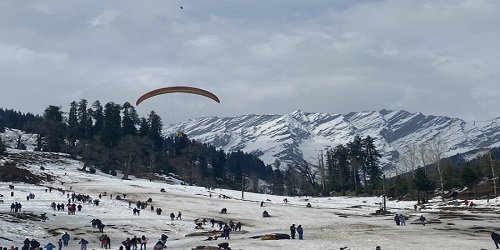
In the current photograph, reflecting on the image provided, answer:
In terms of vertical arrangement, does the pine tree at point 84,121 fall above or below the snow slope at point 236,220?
above

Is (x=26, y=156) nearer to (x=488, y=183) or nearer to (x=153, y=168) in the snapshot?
(x=153, y=168)

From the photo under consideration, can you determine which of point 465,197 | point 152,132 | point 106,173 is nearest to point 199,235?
point 465,197

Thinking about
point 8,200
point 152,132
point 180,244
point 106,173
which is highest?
point 152,132

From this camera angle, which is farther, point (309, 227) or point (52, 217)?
point (309, 227)

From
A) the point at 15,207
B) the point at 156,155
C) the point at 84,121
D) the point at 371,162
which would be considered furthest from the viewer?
the point at 84,121

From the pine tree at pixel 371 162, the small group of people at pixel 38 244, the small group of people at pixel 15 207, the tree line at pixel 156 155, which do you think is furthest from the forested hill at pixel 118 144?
the small group of people at pixel 38 244

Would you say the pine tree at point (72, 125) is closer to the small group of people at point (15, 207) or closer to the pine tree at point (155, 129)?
the pine tree at point (155, 129)

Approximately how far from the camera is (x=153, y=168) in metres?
133

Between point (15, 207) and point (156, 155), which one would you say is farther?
point (156, 155)

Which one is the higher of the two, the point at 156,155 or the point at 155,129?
the point at 155,129

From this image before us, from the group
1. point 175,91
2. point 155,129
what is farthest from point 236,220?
point 155,129

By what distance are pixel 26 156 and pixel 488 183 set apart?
86.1m

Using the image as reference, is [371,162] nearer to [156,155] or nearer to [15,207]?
[156,155]

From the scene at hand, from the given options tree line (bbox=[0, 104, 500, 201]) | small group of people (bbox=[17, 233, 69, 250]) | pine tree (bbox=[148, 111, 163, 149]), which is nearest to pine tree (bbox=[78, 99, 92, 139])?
tree line (bbox=[0, 104, 500, 201])
